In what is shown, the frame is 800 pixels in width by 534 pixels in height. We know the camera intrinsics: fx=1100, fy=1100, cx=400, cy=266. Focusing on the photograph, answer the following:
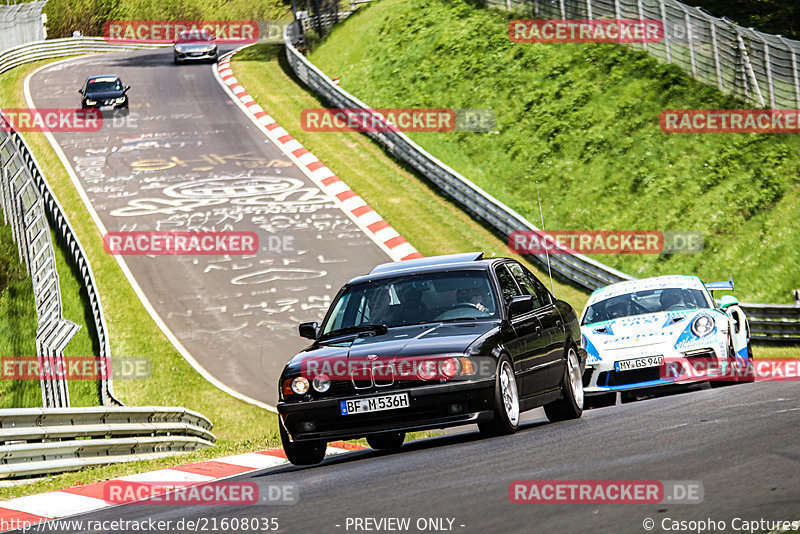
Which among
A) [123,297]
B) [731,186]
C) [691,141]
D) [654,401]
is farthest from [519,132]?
[654,401]

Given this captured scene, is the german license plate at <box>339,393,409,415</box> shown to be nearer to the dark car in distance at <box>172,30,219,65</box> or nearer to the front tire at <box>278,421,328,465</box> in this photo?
the front tire at <box>278,421,328,465</box>

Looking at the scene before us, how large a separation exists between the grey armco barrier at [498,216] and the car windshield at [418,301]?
36.8ft

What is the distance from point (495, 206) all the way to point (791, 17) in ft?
46.7

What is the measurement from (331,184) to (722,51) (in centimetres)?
1137

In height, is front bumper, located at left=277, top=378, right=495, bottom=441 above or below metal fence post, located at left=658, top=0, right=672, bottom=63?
below

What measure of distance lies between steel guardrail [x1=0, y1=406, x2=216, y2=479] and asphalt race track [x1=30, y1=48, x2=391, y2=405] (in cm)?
451

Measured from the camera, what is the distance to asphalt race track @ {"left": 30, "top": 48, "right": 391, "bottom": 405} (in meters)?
21.0

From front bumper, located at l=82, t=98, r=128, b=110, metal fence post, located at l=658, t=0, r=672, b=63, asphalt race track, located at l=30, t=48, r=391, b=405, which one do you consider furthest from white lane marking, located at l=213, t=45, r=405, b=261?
metal fence post, located at l=658, t=0, r=672, b=63

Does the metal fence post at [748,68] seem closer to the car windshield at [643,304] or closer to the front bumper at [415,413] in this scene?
the car windshield at [643,304]

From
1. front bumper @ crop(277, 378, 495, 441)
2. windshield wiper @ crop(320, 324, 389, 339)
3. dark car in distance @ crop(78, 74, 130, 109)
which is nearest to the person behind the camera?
front bumper @ crop(277, 378, 495, 441)

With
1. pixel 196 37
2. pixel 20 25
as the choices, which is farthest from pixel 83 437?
pixel 20 25

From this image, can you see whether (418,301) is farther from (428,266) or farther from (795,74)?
(795,74)

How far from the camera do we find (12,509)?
26.3 feet

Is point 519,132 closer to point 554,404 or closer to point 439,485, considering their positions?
point 554,404
